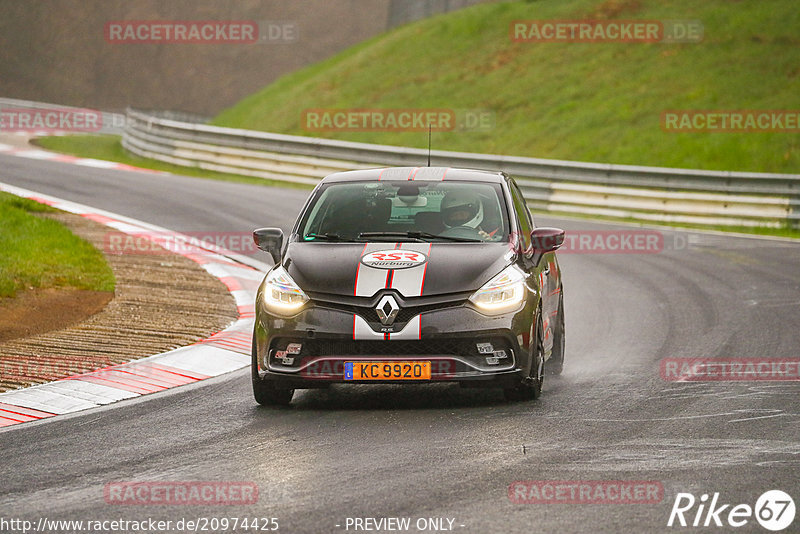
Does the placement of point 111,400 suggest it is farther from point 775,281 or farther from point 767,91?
point 767,91

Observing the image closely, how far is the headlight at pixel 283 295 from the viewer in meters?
7.96

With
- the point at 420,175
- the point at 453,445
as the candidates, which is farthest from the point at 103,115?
the point at 453,445

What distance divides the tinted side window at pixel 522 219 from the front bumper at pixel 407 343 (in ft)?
3.58

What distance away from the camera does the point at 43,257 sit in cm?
A: 1345

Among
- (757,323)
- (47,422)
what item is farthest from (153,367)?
(757,323)

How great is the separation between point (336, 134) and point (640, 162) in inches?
353

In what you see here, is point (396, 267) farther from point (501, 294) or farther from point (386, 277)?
point (501, 294)

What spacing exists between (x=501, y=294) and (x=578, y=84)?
2381 cm

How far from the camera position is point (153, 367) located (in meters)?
9.30

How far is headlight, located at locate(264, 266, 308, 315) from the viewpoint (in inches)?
313

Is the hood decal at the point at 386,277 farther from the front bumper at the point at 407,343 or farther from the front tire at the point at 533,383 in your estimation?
the front tire at the point at 533,383

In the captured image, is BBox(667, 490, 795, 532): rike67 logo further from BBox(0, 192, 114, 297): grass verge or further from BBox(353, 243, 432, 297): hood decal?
BBox(0, 192, 114, 297): grass verge

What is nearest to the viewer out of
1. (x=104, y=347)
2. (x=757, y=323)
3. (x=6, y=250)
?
(x=104, y=347)

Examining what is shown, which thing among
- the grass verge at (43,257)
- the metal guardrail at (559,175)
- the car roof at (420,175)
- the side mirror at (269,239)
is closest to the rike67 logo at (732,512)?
the side mirror at (269,239)
